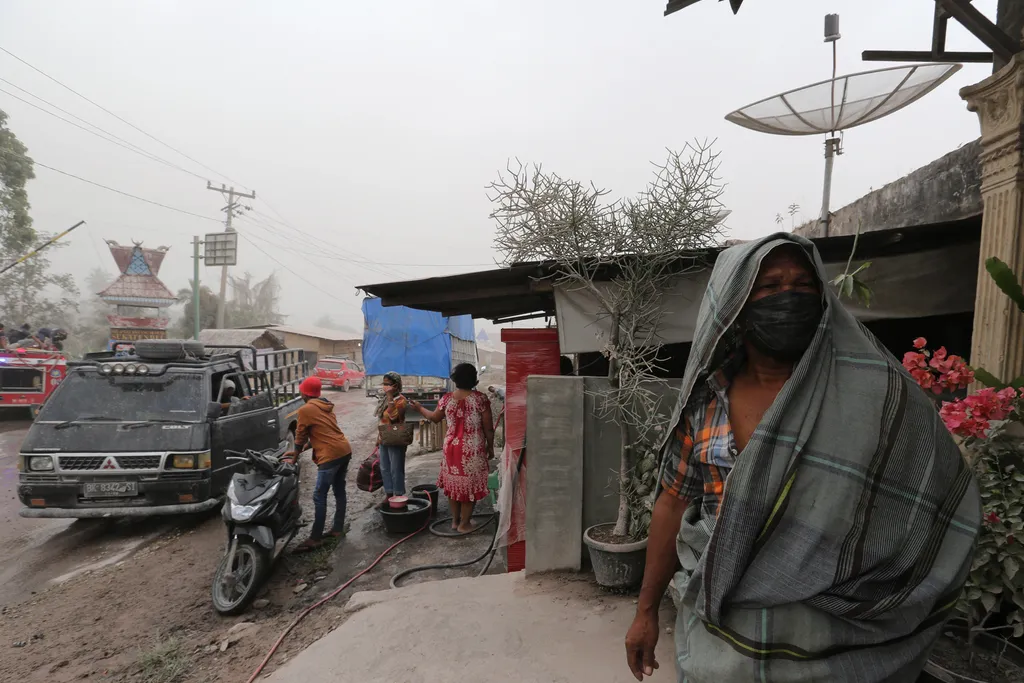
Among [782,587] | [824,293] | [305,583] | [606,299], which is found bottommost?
[305,583]

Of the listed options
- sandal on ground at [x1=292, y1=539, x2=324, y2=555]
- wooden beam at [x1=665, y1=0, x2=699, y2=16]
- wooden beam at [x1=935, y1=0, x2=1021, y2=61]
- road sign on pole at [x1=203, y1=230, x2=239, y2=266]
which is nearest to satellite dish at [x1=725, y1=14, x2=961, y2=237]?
wooden beam at [x1=935, y1=0, x2=1021, y2=61]

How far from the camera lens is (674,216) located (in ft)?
11.0

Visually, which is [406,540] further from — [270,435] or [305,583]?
[270,435]

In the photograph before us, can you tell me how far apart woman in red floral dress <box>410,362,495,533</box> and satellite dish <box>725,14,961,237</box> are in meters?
4.10

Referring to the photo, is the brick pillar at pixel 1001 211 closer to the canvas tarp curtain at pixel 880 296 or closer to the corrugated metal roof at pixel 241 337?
the canvas tarp curtain at pixel 880 296

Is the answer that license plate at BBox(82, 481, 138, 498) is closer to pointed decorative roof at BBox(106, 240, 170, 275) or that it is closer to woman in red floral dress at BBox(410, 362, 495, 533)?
woman in red floral dress at BBox(410, 362, 495, 533)

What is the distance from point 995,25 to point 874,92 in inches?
88.6

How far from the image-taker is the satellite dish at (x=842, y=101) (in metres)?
4.80

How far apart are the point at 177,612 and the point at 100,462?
6.83 ft

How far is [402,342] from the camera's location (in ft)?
40.3

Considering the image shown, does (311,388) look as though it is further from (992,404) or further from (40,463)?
(992,404)

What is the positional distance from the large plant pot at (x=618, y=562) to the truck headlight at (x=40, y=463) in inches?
213

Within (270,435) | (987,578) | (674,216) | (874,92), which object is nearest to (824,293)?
(987,578)

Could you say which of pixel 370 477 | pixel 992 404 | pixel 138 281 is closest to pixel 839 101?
pixel 992 404
